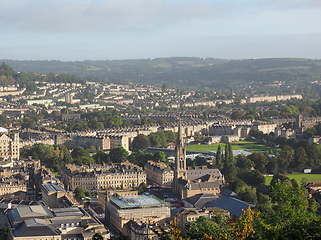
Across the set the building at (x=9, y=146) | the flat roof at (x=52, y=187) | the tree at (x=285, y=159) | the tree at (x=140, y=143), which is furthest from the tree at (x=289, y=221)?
the tree at (x=140, y=143)

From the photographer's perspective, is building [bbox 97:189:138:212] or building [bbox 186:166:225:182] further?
building [bbox 186:166:225:182]

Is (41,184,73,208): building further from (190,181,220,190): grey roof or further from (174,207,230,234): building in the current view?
(190,181,220,190): grey roof

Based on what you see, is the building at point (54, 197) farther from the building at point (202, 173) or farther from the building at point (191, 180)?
the building at point (202, 173)

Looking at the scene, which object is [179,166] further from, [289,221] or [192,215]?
[289,221]

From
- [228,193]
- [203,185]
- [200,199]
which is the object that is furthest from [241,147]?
[200,199]

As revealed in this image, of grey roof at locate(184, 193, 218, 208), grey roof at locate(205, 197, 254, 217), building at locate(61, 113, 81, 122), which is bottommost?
building at locate(61, 113, 81, 122)

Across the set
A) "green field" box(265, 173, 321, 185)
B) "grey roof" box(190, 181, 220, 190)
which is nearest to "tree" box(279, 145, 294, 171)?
"green field" box(265, 173, 321, 185)
